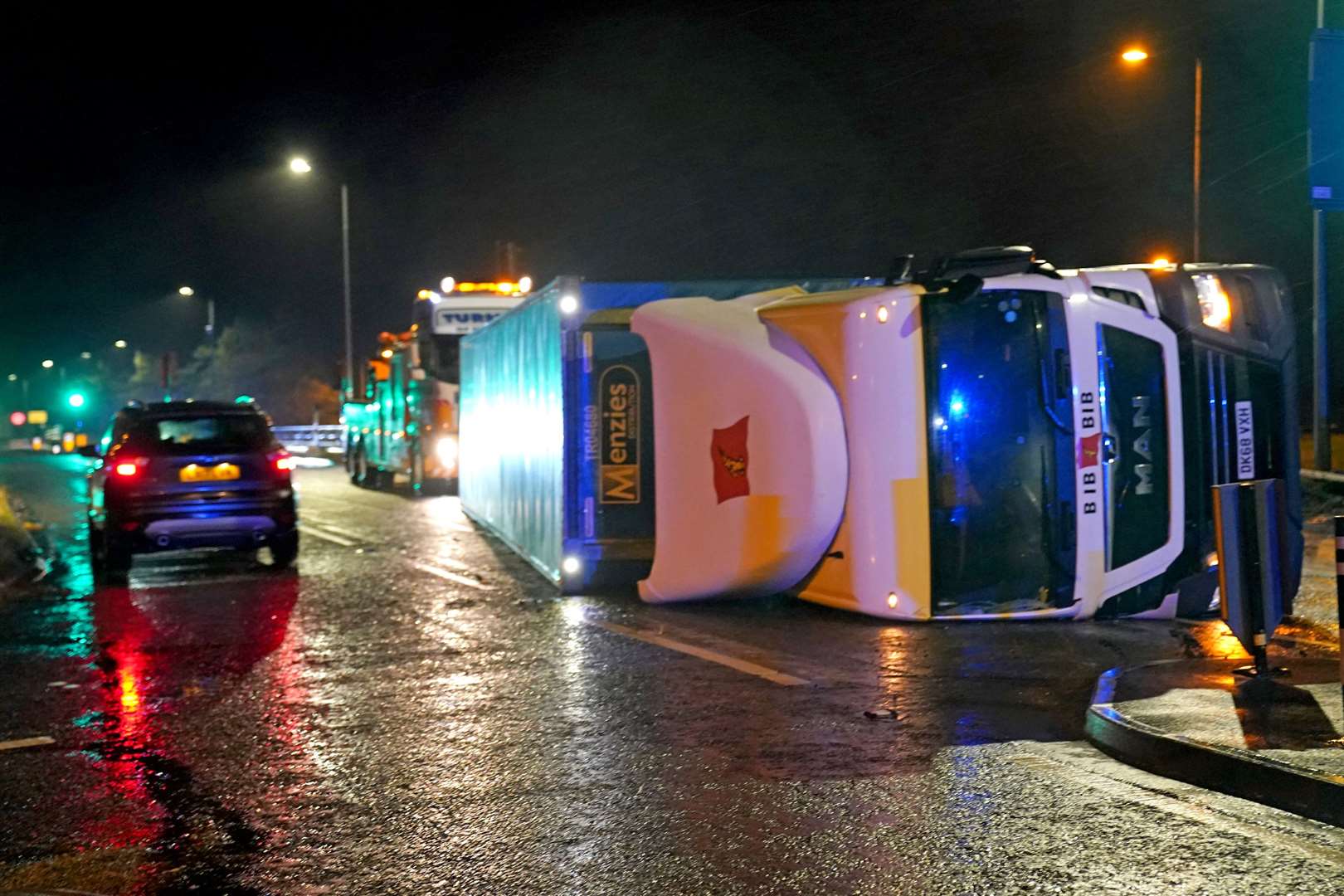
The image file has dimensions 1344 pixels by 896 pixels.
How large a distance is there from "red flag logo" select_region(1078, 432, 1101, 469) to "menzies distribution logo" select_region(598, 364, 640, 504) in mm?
3747

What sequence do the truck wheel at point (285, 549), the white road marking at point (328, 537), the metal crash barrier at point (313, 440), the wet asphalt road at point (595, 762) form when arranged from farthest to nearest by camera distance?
the metal crash barrier at point (313, 440), the white road marking at point (328, 537), the truck wheel at point (285, 549), the wet asphalt road at point (595, 762)

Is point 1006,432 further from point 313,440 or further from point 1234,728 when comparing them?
point 313,440

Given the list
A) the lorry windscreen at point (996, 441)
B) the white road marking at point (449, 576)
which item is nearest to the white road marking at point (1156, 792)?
the lorry windscreen at point (996, 441)

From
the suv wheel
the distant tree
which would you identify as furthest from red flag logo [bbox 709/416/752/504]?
the distant tree

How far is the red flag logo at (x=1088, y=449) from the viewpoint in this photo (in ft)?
33.2

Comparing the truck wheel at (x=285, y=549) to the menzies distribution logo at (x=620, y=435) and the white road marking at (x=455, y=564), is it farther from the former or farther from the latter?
the menzies distribution logo at (x=620, y=435)

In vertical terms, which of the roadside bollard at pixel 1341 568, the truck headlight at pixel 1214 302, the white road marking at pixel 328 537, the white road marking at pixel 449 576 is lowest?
the white road marking at pixel 449 576

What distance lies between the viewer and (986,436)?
33.6 feet

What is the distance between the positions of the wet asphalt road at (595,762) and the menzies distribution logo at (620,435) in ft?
3.40

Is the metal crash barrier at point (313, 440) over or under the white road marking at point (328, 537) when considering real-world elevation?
over

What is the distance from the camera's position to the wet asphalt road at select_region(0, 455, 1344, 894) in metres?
5.34

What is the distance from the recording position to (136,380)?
8431 centimetres

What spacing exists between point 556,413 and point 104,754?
5.71 meters

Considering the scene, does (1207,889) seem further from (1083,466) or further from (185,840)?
(1083,466)
